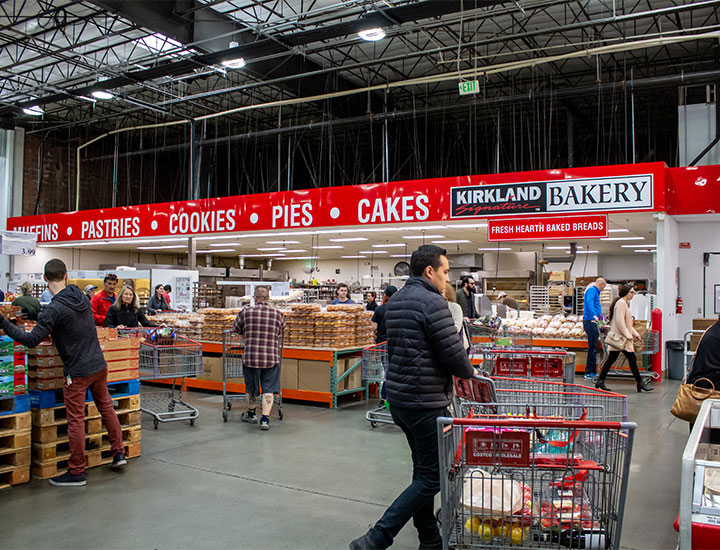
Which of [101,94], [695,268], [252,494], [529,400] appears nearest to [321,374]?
[252,494]

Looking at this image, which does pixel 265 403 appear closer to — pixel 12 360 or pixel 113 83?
pixel 12 360

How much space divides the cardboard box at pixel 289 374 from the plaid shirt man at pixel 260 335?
1538 millimetres

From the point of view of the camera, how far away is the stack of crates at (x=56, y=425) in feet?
16.3

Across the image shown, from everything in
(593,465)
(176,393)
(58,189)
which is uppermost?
(58,189)

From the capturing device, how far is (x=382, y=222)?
13.3 metres

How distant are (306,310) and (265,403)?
2012 mm

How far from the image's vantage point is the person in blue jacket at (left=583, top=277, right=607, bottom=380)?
1058cm

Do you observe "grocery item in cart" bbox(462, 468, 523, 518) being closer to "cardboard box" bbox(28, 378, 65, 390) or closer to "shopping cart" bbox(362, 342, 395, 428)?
"cardboard box" bbox(28, 378, 65, 390)

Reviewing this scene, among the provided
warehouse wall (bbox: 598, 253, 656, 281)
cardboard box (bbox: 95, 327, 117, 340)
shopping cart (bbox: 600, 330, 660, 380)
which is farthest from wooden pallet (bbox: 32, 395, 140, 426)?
warehouse wall (bbox: 598, 253, 656, 281)

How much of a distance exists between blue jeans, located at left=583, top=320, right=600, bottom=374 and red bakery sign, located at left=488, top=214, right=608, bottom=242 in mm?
1568

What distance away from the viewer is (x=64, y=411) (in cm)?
524

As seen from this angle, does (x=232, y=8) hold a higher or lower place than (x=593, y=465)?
higher

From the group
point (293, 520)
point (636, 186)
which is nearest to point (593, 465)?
point (293, 520)

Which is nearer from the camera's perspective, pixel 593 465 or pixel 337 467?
pixel 593 465
